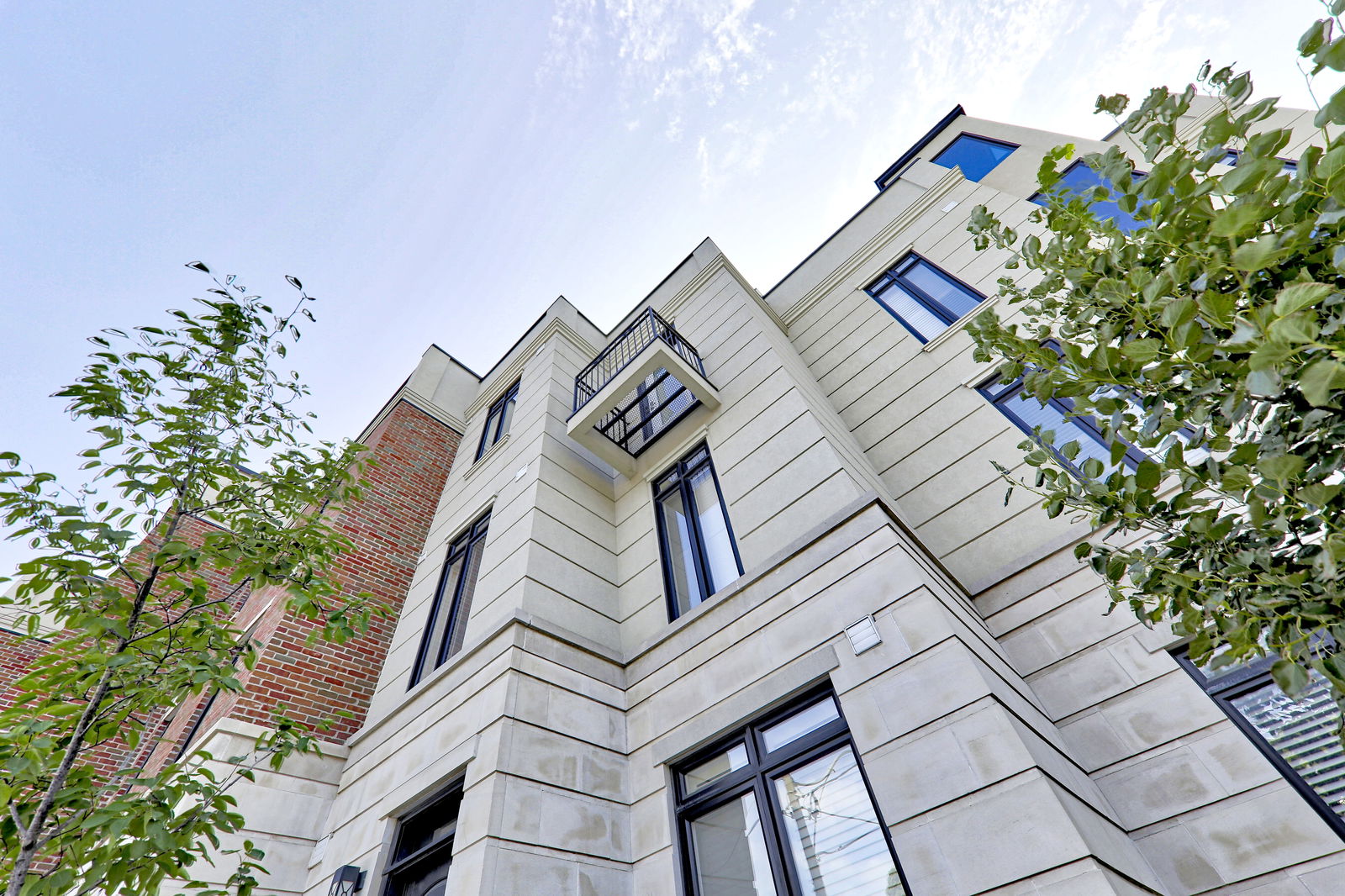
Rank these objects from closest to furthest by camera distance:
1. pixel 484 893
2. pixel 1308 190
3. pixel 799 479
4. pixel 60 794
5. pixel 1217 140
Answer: pixel 1308 190, pixel 1217 140, pixel 60 794, pixel 484 893, pixel 799 479

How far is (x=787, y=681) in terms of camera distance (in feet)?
14.9

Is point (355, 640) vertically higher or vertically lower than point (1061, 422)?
higher

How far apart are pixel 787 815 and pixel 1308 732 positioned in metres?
3.14

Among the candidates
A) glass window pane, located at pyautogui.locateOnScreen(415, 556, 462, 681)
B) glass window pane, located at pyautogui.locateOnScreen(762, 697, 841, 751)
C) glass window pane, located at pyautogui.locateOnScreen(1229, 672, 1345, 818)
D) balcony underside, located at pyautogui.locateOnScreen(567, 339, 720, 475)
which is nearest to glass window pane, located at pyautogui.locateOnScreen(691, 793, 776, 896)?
glass window pane, located at pyautogui.locateOnScreen(762, 697, 841, 751)

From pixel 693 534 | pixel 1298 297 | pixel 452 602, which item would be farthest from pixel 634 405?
pixel 1298 297

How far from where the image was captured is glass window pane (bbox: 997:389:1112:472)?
5.70m

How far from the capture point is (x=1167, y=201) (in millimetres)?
2090

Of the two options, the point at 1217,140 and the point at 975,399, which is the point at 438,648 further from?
the point at 1217,140

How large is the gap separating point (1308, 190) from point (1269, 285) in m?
0.33

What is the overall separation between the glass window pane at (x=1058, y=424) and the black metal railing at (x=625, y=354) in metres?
3.73

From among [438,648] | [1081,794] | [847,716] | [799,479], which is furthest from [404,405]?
[1081,794]

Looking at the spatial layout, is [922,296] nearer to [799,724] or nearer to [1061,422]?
[1061,422]

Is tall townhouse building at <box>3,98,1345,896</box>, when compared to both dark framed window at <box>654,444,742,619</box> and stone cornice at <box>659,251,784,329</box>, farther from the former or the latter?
stone cornice at <box>659,251,784,329</box>

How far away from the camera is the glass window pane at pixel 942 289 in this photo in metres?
8.09
